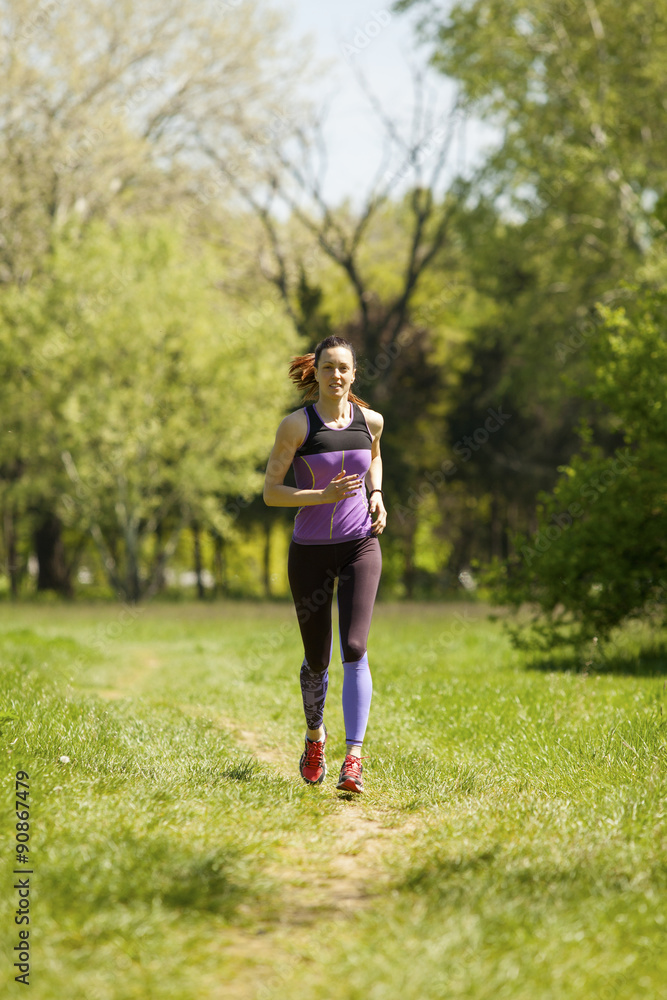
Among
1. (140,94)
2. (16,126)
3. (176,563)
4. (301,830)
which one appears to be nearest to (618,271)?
(140,94)

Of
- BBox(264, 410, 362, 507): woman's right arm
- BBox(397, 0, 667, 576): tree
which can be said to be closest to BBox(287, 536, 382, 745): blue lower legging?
BBox(264, 410, 362, 507): woman's right arm

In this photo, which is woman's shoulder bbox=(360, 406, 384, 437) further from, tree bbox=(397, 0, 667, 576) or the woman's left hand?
tree bbox=(397, 0, 667, 576)

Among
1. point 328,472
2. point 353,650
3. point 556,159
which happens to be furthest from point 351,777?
point 556,159

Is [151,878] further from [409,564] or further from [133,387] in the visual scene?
[409,564]

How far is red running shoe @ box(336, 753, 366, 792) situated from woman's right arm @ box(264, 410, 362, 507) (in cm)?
137

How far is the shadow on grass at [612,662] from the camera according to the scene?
956 cm

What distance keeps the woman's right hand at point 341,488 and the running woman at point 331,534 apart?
9cm

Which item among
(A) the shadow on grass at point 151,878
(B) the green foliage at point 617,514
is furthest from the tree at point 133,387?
(A) the shadow on grass at point 151,878

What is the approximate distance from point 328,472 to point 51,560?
2793cm

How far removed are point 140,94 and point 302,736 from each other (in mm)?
24114

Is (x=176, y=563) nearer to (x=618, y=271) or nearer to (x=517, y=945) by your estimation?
(x=618, y=271)

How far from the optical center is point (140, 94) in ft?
86.7

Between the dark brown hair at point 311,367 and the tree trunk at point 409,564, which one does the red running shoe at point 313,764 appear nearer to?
the dark brown hair at point 311,367

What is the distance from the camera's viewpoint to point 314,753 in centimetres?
524
